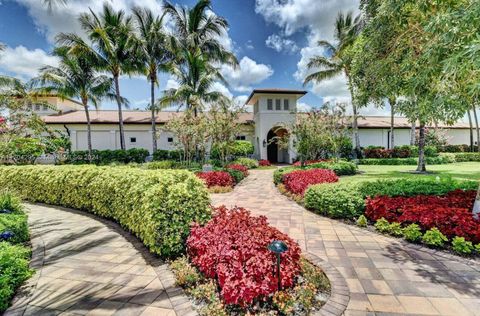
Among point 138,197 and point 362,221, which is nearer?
point 138,197

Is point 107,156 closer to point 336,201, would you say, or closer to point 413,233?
point 336,201

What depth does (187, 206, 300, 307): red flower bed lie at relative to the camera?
2932 millimetres

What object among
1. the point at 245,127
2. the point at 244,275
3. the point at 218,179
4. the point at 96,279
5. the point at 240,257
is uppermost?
the point at 245,127

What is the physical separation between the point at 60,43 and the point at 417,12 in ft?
73.0

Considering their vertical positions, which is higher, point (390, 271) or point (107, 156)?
point (107, 156)

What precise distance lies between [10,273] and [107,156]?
1964cm

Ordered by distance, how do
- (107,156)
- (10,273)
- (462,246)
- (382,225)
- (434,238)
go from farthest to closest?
(107,156) → (382,225) → (434,238) → (462,246) → (10,273)

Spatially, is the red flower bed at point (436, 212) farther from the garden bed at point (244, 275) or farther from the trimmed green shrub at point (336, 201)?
the garden bed at point (244, 275)

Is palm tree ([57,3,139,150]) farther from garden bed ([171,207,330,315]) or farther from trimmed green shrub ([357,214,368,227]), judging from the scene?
trimmed green shrub ([357,214,368,227])

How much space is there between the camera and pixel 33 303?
10.8ft

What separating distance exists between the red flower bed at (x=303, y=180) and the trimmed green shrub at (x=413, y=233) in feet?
12.6

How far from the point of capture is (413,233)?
4.89 meters

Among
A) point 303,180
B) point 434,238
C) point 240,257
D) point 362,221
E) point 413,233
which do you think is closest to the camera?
point 240,257

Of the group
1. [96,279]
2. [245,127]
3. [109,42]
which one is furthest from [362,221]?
[109,42]
